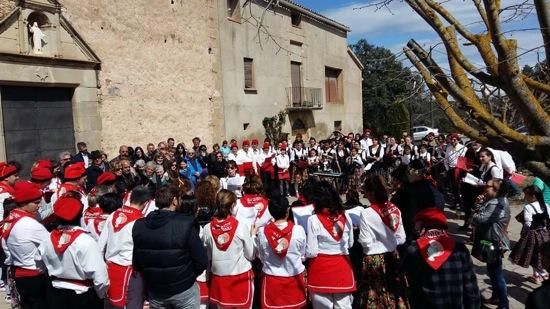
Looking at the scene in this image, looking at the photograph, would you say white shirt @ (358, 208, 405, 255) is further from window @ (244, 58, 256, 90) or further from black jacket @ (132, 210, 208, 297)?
window @ (244, 58, 256, 90)

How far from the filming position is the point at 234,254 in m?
4.37

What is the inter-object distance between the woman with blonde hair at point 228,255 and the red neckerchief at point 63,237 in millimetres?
1202

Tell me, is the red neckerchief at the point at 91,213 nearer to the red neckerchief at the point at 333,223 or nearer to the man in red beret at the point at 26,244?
the man in red beret at the point at 26,244

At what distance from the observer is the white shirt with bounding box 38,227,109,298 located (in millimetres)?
3711

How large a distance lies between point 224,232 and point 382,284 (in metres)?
1.61

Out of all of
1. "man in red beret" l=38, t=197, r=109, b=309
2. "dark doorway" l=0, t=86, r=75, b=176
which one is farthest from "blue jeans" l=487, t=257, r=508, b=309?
"dark doorway" l=0, t=86, r=75, b=176

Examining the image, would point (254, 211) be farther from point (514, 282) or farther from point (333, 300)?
point (514, 282)

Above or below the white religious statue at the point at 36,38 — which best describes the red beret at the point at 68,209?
below

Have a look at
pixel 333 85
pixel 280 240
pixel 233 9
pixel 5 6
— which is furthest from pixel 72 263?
pixel 333 85

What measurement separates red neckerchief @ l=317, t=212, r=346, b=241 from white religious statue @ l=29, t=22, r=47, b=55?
9181 millimetres

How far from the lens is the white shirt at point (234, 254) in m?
4.36

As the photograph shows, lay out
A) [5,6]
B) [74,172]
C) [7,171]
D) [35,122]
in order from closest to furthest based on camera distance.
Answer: [74,172]
[7,171]
[5,6]
[35,122]

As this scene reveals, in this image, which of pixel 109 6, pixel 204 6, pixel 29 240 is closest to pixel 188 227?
pixel 29 240

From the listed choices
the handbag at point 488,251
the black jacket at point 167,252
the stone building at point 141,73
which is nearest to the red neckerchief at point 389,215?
the handbag at point 488,251
